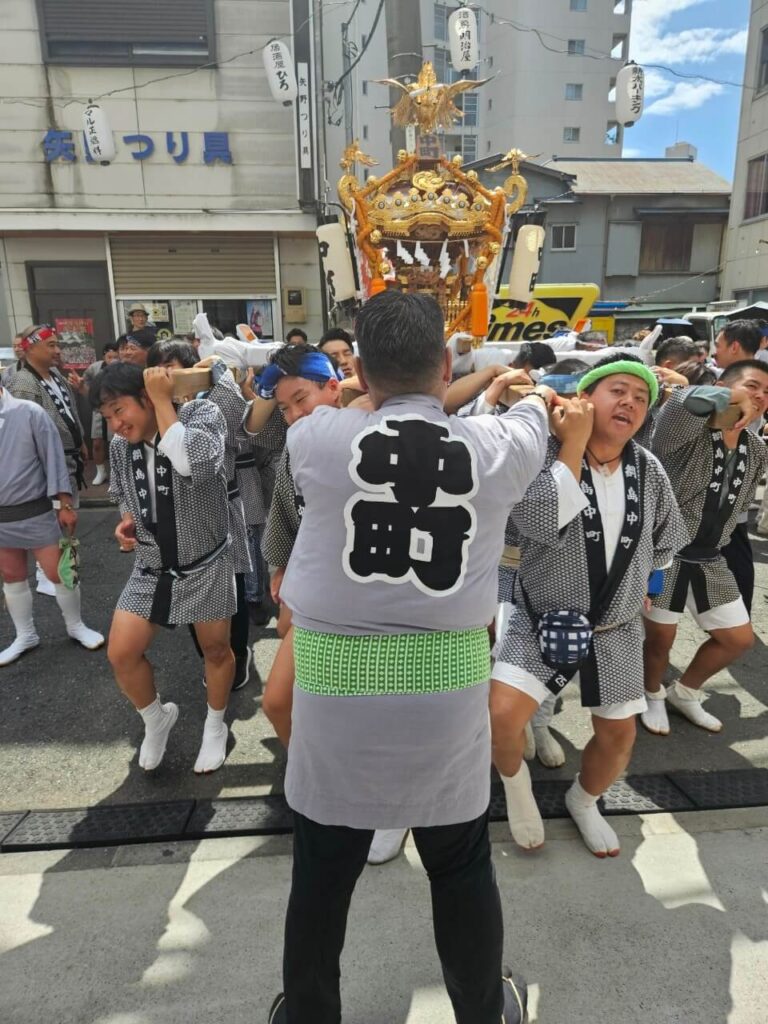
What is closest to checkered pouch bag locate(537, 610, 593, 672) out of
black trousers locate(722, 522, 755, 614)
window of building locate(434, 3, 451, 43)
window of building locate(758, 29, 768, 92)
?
black trousers locate(722, 522, 755, 614)

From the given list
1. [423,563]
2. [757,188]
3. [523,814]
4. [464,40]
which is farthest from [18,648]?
[757,188]

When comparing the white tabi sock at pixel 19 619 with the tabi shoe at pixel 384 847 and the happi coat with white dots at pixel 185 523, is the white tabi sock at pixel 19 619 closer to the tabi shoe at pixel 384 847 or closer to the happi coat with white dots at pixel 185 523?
the happi coat with white dots at pixel 185 523

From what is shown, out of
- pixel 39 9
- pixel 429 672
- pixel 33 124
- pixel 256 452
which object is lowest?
pixel 256 452

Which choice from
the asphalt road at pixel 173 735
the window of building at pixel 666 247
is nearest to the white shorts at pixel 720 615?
the asphalt road at pixel 173 735

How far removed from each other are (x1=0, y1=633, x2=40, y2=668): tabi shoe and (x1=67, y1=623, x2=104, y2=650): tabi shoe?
0.22m

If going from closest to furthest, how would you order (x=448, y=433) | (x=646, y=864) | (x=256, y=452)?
(x=448, y=433), (x=646, y=864), (x=256, y=452)

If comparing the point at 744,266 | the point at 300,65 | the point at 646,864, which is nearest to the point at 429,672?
the point at 646,864

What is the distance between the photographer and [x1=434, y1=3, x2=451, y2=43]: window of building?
3544 cm

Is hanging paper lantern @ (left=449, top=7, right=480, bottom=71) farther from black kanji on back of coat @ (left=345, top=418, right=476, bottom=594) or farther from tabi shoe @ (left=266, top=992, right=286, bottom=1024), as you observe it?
tabi shoe @ (left=266, top=992, right=286, bottom=1024)

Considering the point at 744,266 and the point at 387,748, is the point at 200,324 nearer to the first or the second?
the point at 387,748

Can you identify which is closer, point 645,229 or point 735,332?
point 735,332

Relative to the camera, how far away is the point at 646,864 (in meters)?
2.44

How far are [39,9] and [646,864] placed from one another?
599 inches

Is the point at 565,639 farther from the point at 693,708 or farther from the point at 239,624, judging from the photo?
the point at 239,624
